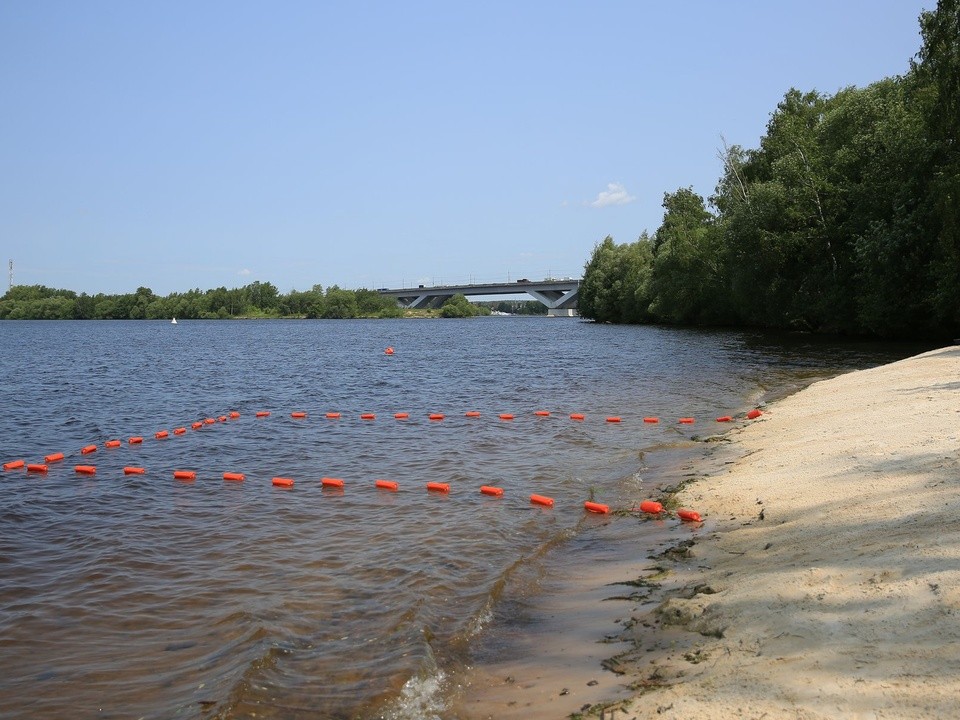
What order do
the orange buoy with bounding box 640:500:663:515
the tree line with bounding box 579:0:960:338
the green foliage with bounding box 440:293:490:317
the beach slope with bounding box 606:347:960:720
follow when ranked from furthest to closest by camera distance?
1. the green foliage with bounding box 440:293:490:317
2. the tree line with bounding box 579:0:960:338
3. the orange buoy with bounding box 640:500:663:515
4. the beach slope with bounding box 606:347:960:720

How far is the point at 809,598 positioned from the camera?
17.5 ft

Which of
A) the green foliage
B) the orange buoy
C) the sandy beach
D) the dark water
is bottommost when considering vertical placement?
the dark water

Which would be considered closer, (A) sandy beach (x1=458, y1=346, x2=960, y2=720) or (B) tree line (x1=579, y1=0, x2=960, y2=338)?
(A) sandy beach (x1=458, y1=346, x2=960, y2=720)

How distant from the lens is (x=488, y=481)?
1306 cm

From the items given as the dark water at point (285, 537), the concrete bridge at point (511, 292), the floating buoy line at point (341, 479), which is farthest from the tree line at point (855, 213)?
the concrete bridge at point (511, 292)

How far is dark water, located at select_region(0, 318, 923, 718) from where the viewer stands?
6062 millimetres

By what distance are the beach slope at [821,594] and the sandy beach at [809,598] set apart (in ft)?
0.05

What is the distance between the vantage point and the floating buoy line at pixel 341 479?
10.6 meters

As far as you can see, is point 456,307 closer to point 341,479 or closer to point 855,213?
point 855,213

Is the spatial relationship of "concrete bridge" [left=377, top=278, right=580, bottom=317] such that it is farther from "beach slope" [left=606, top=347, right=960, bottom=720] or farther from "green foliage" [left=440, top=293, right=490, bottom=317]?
"beach slope" [left=606, top=347, right=960, bottom=720]

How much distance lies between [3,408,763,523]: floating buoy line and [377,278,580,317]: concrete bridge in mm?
111340

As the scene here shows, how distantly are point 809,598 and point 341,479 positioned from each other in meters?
9.62

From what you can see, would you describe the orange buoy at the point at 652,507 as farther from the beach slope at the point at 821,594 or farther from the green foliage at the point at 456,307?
the green foliage at the point at 456,307

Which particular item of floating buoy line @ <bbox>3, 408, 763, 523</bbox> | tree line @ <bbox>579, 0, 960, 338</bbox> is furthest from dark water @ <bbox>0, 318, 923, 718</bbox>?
tree line @ <bbox>579, 0, 960, 338</bbox>
